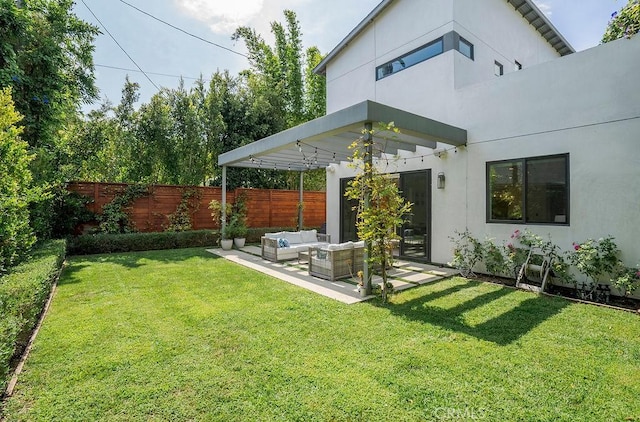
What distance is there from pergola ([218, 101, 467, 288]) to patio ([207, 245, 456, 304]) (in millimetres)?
2980

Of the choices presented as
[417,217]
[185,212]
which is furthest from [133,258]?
[417,217]

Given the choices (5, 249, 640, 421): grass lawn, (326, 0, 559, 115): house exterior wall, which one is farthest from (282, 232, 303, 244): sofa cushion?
(326, 0, 559, 115): house exterior wall

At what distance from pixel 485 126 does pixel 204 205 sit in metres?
10.2

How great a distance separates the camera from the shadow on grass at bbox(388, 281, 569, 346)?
163 inches

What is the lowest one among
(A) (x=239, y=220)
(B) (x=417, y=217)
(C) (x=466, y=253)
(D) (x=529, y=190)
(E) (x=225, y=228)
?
(C) (x=466, y=253)

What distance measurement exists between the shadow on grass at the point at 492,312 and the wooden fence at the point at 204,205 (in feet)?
31.6

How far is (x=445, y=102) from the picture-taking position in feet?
A: 27.1

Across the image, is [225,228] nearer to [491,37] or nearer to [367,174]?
[367,174]

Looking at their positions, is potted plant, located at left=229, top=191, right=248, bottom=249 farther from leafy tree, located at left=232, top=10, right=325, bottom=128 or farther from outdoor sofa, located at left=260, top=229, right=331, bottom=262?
leafy tree, located at left=232, top=10, right=325, bottom=128

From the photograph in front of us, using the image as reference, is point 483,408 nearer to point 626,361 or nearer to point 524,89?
point 626,361

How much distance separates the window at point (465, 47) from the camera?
8227 millimetres

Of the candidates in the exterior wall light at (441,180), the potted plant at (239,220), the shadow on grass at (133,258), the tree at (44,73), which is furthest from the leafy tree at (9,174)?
the exterior wall light at (441,180)

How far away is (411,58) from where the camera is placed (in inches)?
358

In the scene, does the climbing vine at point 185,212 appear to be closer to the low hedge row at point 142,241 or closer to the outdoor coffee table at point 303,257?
the low hedge row at point 142,241
